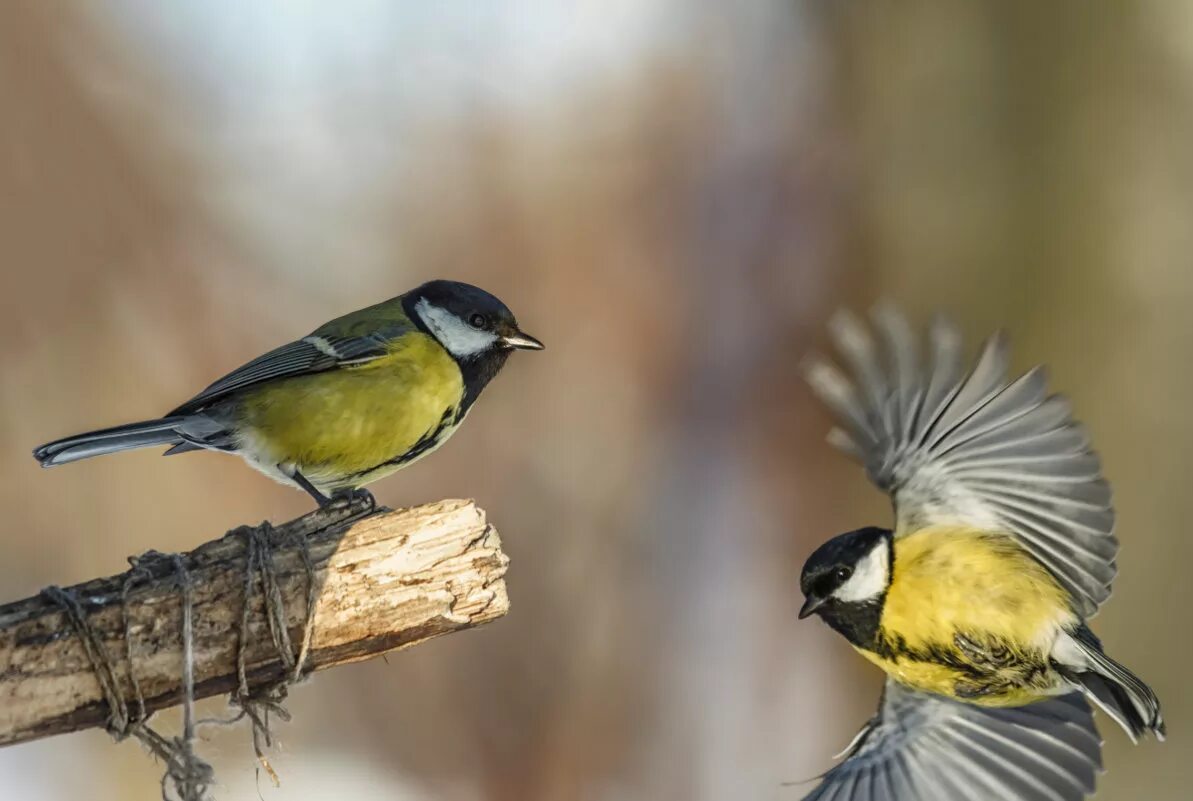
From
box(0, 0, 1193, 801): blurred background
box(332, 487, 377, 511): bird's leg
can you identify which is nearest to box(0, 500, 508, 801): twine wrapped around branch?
box(332, 487, 377, 511): bird's leg

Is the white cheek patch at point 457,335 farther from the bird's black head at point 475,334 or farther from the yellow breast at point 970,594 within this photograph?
the yellow breast at point 970,594

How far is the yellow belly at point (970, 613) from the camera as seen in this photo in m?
1.24

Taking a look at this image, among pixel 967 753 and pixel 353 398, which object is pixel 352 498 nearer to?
pixel 353 398

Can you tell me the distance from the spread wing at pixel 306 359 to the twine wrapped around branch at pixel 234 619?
364 millimetres

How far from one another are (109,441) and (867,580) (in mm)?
883

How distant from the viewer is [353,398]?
4.35ft

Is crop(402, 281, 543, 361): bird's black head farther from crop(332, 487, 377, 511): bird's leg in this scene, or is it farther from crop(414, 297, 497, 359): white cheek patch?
crop(332, 487, 377, 511): bird's leg

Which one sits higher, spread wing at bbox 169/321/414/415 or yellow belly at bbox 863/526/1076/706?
spread wing at bbox 169/321/414/415

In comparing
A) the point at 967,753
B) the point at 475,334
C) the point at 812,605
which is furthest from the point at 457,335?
the point at 967,753

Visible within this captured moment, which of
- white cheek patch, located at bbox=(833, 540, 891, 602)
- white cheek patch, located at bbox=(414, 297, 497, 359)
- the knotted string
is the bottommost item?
the knotted string

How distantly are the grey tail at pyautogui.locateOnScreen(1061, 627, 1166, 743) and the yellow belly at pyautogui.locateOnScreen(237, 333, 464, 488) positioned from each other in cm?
81

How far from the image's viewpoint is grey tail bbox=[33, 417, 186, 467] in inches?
45.8

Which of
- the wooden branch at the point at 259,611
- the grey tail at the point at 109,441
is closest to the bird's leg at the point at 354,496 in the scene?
the wooden branch at the point at 259,611

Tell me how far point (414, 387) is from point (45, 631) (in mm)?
509
